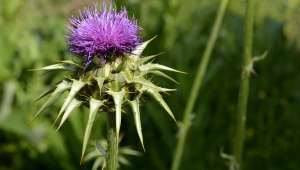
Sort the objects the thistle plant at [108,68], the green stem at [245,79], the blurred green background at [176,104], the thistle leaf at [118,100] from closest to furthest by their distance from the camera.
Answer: the thistle leaf at [118,100] < the thistle plant at [108,68] < the green stem at [245,79] < the blurred green background at [176,104]

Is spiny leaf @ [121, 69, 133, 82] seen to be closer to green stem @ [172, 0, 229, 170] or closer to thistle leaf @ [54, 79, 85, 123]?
thistle leaf @ [54, 79, 85, 123]

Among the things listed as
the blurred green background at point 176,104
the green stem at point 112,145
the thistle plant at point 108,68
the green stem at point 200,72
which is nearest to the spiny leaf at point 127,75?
the thistle plant at point 108,68

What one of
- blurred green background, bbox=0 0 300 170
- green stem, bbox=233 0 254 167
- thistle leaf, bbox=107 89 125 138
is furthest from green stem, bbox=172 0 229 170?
blurred green background, bbox=0 0 300 170

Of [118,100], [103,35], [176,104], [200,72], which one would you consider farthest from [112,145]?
[176,104]

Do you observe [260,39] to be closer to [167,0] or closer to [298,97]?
[298,97]

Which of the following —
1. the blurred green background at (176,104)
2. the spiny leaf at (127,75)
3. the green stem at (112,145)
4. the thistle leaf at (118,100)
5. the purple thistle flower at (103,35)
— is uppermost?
the purple thistle flower at (103,35)

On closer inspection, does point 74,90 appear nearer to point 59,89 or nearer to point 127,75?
point 59,89

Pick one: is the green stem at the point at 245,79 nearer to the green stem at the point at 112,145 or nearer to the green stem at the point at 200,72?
the green stem at the point at 200,72
